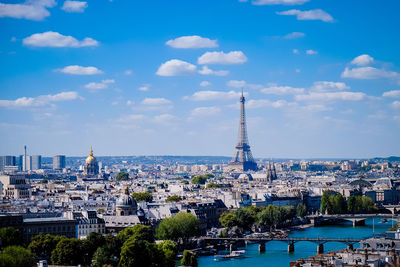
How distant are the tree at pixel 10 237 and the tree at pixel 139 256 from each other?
805cm

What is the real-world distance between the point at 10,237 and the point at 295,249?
21861 mm

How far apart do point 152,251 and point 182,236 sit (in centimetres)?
1616

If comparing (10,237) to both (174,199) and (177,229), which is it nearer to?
(177,229)

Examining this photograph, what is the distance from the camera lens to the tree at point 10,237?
47.5 meters

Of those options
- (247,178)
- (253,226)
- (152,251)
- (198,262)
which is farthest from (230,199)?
(247,178)

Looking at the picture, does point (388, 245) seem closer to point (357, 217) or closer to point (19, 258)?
point (19, 258)

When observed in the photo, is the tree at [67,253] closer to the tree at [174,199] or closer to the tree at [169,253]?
the tree at [169,253]

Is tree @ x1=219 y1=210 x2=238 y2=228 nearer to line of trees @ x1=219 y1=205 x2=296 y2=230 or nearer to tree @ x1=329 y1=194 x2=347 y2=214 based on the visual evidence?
line of trees @ x1=219 y1=205 x2=296 y2=230

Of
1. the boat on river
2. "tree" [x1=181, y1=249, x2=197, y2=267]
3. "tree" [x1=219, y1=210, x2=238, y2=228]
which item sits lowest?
the boat on river

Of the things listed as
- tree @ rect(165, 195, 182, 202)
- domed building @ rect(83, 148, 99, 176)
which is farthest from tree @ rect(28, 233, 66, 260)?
domed building @ rect(83, 148, 99, 176)

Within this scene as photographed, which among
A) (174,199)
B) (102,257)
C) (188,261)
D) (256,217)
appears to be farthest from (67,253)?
(174,199)

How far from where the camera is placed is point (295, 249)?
5969cm

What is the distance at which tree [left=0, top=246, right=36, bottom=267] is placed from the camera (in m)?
35.8

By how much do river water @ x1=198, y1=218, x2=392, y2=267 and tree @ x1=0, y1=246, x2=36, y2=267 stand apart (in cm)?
1594
